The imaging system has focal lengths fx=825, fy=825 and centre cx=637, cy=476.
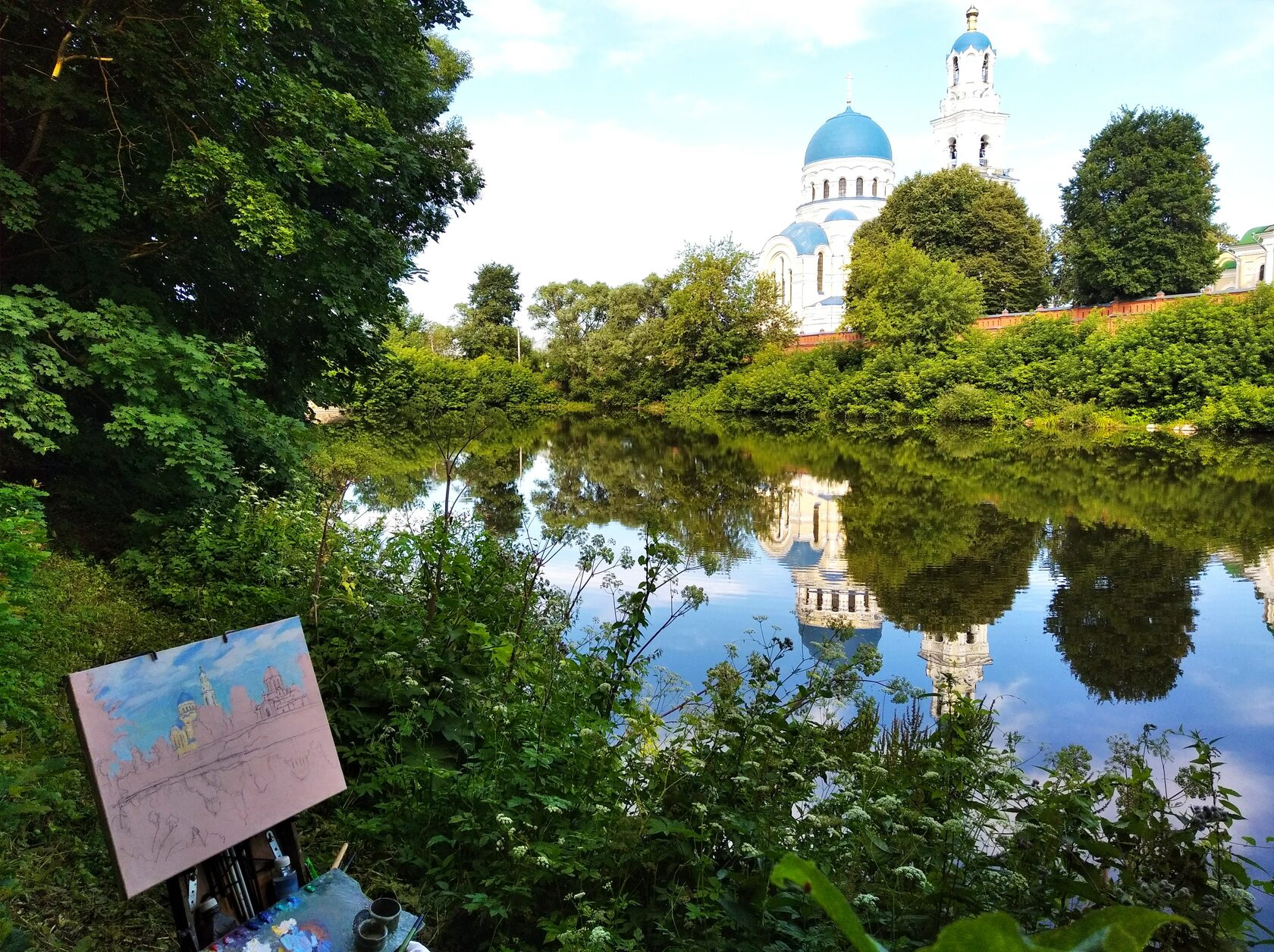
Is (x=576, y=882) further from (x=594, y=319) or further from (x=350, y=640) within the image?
(x=594, y=319)

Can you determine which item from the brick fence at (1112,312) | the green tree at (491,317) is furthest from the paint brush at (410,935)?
the green tree at (491,317)

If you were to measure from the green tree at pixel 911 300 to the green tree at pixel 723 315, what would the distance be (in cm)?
615

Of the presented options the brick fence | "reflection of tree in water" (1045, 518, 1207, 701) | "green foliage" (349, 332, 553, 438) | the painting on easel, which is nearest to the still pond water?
"reflection of tree in water" (1045, 518, 1207, 701)

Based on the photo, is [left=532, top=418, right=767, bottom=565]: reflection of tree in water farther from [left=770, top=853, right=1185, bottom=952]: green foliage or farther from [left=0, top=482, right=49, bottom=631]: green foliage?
Result: [left=770, top=853, right=1185, bottom=952]: green foliage

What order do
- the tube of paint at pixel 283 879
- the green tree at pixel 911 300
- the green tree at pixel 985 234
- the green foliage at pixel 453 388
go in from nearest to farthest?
the tube of paint at pixel 283 879, the green tree at pixel 911 300, the green foliage at pixel 453 388, the green tree at pixel 985 234

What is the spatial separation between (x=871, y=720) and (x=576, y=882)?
223 centimetres

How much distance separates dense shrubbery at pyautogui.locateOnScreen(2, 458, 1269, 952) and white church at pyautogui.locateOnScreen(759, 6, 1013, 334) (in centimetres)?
4603

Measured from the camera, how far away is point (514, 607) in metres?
5.37

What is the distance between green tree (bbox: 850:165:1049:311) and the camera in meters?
35.5

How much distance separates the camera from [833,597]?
28.5ft

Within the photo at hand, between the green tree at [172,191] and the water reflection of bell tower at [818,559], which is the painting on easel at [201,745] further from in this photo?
the green tree at [172,191]

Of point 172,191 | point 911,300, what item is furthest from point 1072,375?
point 172,191

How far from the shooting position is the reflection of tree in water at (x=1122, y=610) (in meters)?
6.73

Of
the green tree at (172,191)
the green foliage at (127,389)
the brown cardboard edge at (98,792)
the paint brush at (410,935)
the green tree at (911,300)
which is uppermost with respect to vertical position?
the green tree at (911,300)
